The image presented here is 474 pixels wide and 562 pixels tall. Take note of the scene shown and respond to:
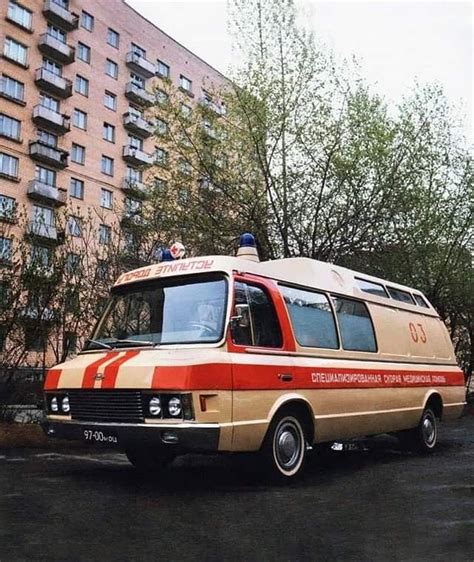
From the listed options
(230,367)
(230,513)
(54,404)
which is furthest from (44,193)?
(230,513)

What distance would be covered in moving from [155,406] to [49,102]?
4111 cm

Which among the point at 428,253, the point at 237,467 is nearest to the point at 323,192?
the point at 428,253

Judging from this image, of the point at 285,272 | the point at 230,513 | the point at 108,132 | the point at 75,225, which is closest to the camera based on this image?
the point at 230,513

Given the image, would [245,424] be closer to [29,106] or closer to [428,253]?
[428,253]

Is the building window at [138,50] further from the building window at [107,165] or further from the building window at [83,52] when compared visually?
the building window at [107,165]

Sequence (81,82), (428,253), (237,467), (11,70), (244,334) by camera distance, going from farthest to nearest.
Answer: (81,82) → (11,70) → (428,253) → (237,467) → (244,334)

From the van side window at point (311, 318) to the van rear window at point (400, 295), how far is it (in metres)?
2.38

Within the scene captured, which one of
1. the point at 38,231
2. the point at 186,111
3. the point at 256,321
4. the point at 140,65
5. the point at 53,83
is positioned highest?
the point at 140,65

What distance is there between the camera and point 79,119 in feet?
150

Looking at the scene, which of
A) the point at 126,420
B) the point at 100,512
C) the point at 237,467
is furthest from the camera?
the point at 237,467

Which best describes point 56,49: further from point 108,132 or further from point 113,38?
point 113,38

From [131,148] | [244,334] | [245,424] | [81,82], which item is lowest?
[245,424]

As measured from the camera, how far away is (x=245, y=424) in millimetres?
6555

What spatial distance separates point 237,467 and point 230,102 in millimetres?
10632
